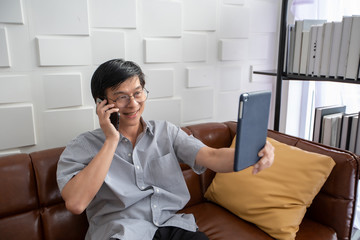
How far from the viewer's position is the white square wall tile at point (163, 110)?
194 centimetres

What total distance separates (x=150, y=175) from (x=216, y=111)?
0.98 meters

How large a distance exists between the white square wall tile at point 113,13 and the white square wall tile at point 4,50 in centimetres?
42

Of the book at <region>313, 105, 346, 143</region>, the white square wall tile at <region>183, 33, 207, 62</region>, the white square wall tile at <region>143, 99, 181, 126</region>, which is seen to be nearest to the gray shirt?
the white square wall tile at <region>143, 99, 181, 126</region>

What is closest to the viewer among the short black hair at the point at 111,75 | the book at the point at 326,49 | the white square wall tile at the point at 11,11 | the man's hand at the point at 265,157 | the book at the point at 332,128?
the man's hand at the point at 265,157

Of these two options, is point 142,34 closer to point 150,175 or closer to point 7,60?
point 7,60

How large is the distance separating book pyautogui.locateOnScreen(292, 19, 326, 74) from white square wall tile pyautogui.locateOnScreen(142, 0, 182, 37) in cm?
73

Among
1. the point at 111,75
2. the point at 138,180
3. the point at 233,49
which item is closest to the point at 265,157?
the point at 138,180

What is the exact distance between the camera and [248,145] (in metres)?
1.11

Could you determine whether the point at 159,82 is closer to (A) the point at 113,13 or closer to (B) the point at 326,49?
(A) the point at 113,13

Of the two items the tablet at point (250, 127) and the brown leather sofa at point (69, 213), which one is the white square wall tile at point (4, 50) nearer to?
the brown leather sofa at point (69, 213)

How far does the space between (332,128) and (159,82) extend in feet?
3.58

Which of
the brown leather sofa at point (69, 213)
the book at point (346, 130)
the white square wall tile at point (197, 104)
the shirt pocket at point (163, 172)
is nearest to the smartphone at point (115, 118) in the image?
the shirt pocket at point (163, 172)

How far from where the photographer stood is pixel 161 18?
6.13 ft

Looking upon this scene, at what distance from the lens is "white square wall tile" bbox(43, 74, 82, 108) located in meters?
1.60
